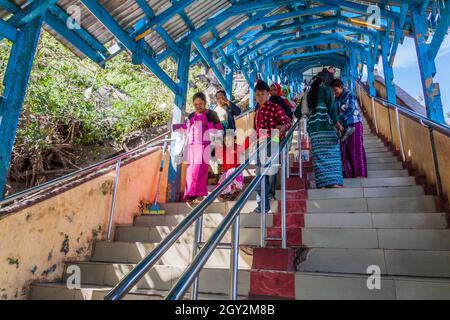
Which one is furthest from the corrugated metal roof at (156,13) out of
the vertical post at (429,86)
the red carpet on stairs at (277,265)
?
the red carpet on stairs at (277,265)

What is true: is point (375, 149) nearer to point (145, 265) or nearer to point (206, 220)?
point (206, 220)

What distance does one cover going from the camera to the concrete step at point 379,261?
223 cm

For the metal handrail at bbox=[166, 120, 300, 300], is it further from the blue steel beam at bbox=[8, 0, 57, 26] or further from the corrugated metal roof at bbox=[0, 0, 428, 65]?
the corrugated metal roof at bbox=[0, 0, 428, 65]

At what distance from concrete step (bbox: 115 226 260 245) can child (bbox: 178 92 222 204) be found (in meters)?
0.69

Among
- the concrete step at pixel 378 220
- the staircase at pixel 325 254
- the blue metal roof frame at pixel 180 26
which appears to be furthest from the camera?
the blue metal roof frame at pixel 180 26

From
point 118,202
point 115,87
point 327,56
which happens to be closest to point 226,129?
point 118,202

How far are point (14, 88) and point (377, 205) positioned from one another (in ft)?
12.2

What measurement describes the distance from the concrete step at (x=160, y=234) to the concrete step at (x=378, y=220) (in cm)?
57

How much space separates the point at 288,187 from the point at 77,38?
3.40 m

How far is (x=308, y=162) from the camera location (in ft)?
17.2

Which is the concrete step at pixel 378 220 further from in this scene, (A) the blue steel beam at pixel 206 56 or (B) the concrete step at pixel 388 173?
(A) the blue steel beam at pixel 206 56

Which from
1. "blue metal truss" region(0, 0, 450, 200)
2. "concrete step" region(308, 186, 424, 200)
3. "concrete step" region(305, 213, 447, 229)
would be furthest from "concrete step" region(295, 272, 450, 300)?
"blue metal truss" region(0, 0, 450, 200)

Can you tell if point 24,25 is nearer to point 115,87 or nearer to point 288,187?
point 288,187

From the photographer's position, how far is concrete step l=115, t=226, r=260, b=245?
9.83 feet
